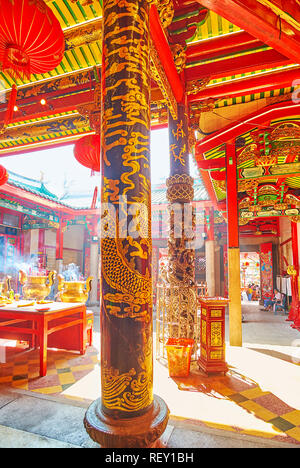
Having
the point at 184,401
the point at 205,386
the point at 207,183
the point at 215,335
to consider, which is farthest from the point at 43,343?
the point at 207,183

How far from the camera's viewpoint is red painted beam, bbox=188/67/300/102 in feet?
12.9

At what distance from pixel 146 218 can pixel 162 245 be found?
11102 mm

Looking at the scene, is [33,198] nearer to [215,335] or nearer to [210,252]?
[210,252]

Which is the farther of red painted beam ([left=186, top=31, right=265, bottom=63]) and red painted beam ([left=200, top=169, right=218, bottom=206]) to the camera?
red painted beam ([left=200, top=169, right=218, bottom=206])

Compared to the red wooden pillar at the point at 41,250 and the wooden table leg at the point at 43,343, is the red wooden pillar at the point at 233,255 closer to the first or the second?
the wooden table leg at the point at 43,343

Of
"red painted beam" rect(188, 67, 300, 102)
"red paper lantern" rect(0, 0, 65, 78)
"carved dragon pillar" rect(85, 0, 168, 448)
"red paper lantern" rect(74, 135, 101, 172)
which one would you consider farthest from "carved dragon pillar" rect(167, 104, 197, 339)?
"carved dragon pillar" rect(85, 0, 168, 448)

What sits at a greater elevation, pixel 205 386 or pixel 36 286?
pixel 36 286

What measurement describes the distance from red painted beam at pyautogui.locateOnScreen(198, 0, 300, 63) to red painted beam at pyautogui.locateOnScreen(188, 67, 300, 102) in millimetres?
1256

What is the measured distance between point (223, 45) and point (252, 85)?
797 millimetres

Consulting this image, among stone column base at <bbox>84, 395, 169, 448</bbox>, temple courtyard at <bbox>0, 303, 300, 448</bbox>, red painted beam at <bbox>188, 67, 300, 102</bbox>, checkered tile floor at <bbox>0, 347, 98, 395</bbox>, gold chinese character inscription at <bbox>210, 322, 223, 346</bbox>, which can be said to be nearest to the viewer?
stone column base at <bbox>84, 395, 169, 448</bbox>

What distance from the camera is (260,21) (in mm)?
2441

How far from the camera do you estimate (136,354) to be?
1313 mm

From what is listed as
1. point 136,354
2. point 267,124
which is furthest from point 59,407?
point 267,124

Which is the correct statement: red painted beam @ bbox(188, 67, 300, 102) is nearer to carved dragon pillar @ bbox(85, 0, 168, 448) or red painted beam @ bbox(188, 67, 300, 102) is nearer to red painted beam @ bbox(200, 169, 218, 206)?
red painted beam @ bbox(200, 169, 218, 206)
